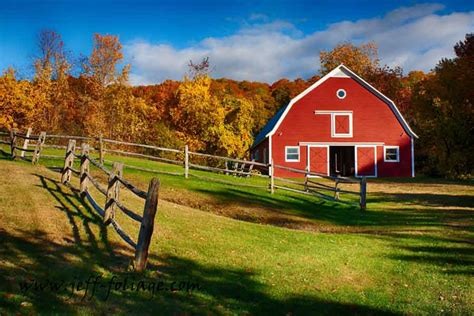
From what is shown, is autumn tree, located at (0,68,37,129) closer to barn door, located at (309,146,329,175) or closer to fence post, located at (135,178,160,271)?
barn door, located at (309,146,329,175)

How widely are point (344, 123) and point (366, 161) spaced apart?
11.3ft

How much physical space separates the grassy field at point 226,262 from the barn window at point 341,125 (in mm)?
20498

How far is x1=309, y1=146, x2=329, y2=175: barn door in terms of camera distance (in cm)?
3503

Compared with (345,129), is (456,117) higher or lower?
higher

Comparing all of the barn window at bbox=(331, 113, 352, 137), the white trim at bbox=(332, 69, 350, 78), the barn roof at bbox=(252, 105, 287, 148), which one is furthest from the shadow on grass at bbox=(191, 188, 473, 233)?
the white trim at bbox=(332, 69, 350, 78)

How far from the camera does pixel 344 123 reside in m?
35.3

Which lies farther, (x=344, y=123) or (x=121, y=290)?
(x=344, y=123)

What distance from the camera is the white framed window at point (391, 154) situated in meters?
35.4

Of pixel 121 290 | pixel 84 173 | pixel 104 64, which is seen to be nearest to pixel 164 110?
pixel 104 64

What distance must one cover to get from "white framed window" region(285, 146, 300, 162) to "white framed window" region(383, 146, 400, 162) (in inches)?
272

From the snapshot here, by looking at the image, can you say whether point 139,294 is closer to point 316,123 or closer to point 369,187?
point 369,187

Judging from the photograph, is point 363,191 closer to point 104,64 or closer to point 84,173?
point 84,173

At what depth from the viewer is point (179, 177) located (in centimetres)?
2086

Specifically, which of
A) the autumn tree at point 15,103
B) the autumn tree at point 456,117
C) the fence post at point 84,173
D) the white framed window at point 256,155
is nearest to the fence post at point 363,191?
the fence post at point 84,173
